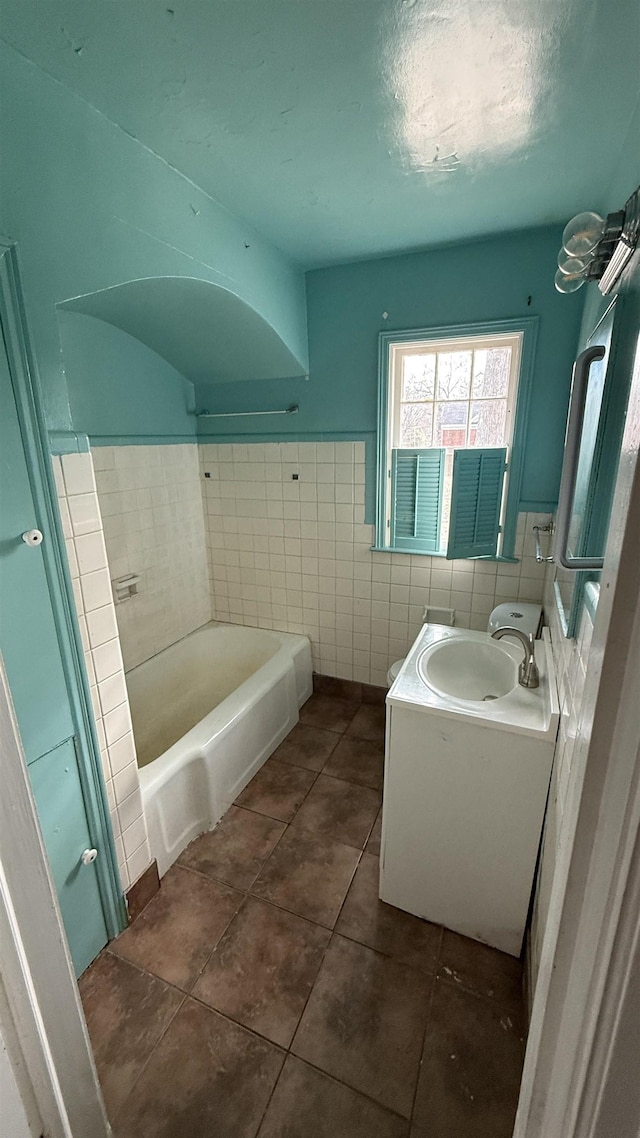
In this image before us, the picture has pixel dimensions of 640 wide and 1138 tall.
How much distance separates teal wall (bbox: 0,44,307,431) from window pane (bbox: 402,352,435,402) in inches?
43.4

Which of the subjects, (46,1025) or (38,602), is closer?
(46,1025)

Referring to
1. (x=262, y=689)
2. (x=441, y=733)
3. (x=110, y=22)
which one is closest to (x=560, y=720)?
(x=441, y=733)

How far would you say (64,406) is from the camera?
1152 millimetres

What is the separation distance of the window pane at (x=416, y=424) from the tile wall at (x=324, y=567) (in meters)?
0.25

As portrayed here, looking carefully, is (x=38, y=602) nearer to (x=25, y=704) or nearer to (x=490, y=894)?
(x=25, y=704)

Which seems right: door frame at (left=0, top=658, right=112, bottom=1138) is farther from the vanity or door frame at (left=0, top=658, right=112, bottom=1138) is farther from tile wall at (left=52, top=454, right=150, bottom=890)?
the vanity

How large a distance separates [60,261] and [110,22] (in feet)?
1.51

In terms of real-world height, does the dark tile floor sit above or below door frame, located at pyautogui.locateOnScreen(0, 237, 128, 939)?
below

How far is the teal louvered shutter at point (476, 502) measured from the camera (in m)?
2.00

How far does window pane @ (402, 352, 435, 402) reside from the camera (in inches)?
86.4

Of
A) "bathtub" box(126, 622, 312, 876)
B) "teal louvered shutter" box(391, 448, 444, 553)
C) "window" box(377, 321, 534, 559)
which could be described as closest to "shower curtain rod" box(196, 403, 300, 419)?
"window" box(377, 321, 534, 559)

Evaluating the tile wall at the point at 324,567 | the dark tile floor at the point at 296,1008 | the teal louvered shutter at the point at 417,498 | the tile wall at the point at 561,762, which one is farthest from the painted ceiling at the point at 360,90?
the dark tile floor at the point at 296,1008

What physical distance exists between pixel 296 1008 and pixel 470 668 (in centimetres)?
119

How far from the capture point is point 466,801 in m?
1.34
